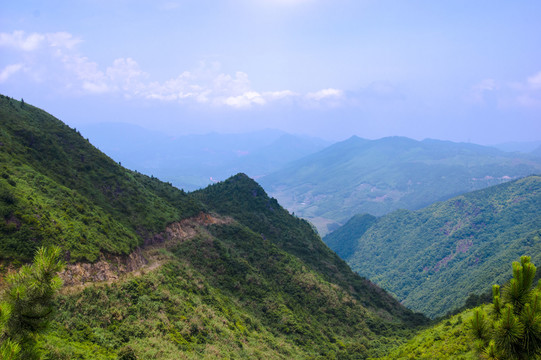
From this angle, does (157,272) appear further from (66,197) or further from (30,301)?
(30,301)

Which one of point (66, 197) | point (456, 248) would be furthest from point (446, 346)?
point (456, 248)

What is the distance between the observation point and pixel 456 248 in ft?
508

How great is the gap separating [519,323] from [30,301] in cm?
1752

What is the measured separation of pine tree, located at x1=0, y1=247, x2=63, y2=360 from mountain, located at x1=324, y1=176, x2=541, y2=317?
10832 centimetres

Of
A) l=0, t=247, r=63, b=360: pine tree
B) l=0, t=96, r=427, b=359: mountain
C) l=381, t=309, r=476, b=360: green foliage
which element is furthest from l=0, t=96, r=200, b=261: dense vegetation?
l=381, t=309, r=476, b=360: green foliage

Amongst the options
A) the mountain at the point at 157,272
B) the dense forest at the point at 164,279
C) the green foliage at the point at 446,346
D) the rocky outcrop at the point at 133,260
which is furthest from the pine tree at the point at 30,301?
the green foliage at the point at 446,346

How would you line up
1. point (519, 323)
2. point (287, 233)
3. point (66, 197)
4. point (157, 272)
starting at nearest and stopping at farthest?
point (519, 323) < point (66, 197) < point (157, 272) < point (287, 233)

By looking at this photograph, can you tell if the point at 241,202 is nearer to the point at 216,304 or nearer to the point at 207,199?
the point at 207,199

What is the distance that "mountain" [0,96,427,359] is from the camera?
2853cm

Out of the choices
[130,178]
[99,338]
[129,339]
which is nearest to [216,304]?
[129,339]

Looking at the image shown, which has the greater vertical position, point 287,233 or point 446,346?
point 287,233

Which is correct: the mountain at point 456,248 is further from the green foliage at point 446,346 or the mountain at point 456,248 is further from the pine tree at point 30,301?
the pine tree at point 30,301

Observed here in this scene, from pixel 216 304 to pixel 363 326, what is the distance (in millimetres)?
31395

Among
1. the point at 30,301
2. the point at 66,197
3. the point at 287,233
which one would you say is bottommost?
the point at 287,233
